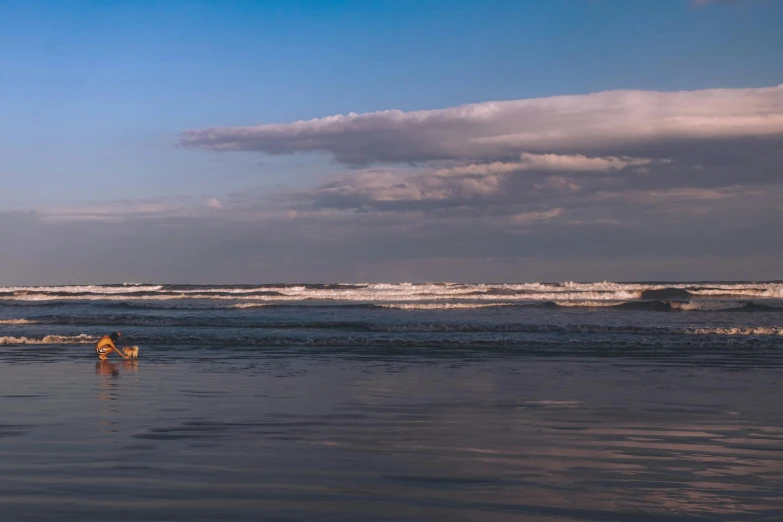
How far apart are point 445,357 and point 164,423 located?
32.8 feet

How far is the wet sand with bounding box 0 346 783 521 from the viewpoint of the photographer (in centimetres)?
616

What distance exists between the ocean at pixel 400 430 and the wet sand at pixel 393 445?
3cm

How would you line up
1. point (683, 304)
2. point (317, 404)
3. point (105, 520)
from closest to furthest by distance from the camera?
point (105, 520)
point (317, 404)
point (683, 304)

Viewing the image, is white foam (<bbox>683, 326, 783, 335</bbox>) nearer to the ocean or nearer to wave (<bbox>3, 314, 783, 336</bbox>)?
wave (<bbox>3, 314, 783, 336</bbox>)

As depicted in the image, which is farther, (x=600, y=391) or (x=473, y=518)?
(x=600, y=391)

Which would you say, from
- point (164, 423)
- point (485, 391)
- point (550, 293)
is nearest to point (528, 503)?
point (164, 423)

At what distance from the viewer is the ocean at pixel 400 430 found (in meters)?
6.25

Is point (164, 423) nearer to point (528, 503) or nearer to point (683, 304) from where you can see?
point (528, 503)

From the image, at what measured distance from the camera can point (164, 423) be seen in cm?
989

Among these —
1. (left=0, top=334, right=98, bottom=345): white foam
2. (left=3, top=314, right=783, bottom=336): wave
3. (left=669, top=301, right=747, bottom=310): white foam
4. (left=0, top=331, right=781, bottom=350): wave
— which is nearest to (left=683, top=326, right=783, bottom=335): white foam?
(left=3, top=314, right=783, bottom=336): wave

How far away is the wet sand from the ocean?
0.03m

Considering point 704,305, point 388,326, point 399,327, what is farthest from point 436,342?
point 704,305

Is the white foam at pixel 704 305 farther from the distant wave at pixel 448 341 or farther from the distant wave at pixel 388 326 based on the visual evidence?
the distant wave at pixel 448 341

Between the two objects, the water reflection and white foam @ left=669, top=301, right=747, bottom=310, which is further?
white foam @ left=669, top=301, right=747, bottom=310
